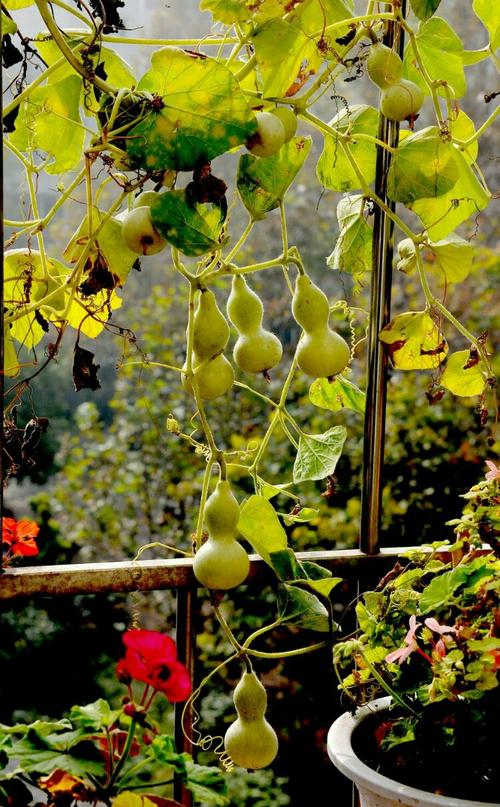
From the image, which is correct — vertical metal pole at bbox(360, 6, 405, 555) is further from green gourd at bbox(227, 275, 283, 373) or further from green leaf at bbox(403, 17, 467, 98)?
green gourd at bbox(227, 275, 283, 373)

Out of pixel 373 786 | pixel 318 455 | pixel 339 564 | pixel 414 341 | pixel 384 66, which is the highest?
pixel 384 66

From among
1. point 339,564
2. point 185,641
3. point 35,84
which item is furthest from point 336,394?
point 35,84

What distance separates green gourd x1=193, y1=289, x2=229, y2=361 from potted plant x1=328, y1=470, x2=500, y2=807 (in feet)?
0.77

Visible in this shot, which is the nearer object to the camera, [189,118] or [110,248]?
[189,118]

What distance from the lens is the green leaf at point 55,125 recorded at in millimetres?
763

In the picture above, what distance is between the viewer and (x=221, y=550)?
0.67m

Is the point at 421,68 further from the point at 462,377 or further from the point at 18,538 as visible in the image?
the point at 18,538

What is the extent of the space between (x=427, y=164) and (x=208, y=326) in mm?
224

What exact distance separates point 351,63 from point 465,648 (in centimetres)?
45

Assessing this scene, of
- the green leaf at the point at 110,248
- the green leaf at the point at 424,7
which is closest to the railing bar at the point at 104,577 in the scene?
the green leaf at the point at 110,248

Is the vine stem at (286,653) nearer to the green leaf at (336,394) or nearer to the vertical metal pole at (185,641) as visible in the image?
the vertical metal pole at (185,641)

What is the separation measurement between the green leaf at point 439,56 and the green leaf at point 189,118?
0.77 feet

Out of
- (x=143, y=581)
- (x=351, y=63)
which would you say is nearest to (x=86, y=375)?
(x=143, y=581)

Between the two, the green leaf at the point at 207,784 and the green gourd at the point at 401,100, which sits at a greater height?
the green gourd at the point at 401,100
